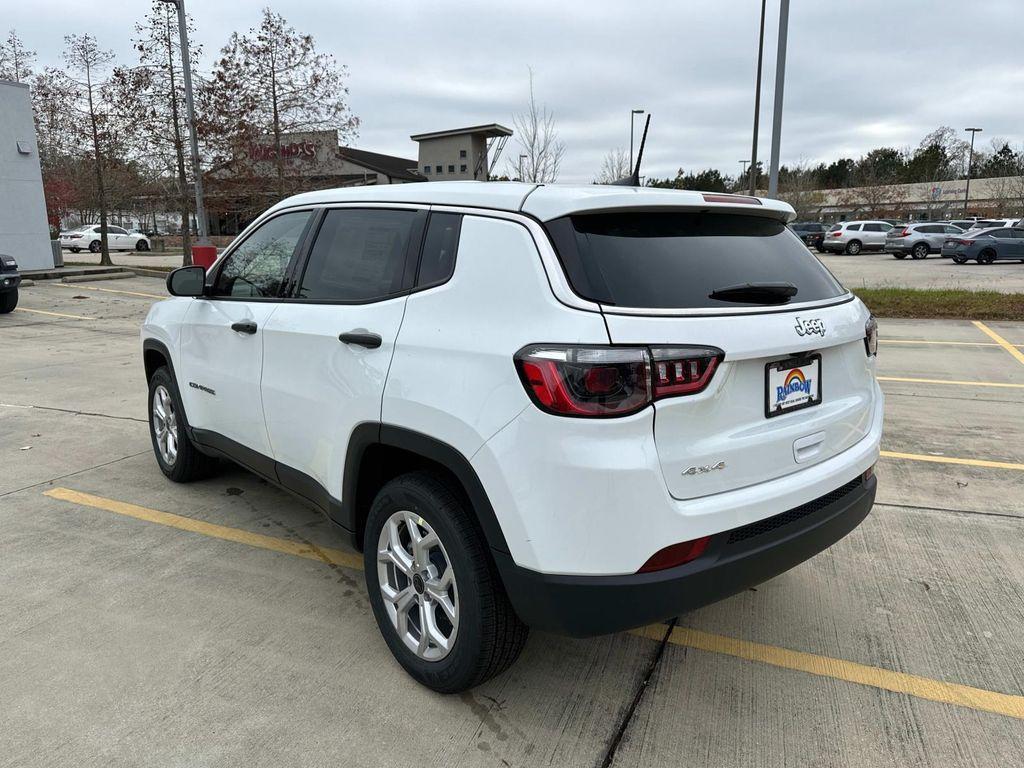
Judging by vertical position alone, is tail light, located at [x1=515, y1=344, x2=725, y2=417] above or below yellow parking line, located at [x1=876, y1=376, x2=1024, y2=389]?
above

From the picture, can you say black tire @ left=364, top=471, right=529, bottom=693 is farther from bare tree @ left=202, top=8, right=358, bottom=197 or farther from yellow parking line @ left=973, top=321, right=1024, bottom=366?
bare tree @ left=202, top=8, right=358, bottom=197

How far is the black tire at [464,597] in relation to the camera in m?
2.39

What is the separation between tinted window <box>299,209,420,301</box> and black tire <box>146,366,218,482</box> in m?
1.73

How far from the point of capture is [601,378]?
2.09 meters

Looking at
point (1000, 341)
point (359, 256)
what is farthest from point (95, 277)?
point (1000, 341)

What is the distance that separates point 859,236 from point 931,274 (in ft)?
45.5

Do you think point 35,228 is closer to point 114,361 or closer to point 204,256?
point 204,256

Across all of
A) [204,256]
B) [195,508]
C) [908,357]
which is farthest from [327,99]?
[195,508]

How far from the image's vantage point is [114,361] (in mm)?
9492

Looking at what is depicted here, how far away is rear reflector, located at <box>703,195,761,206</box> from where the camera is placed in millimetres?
2648

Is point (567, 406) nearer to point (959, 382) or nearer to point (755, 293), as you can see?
point (755, 293)

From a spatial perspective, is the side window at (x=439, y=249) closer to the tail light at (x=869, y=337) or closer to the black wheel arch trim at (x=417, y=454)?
the black wheel arch trim at (x=417, y=454)

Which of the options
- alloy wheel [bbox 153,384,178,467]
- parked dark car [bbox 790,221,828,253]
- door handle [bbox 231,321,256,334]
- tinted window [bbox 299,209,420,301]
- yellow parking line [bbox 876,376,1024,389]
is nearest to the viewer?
tinted window [bbox 299,209,420,301]

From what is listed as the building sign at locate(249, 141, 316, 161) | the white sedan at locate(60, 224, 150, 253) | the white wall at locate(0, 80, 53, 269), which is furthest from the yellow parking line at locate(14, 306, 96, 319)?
the white sedan at locate(60, 224, 150, 253)
